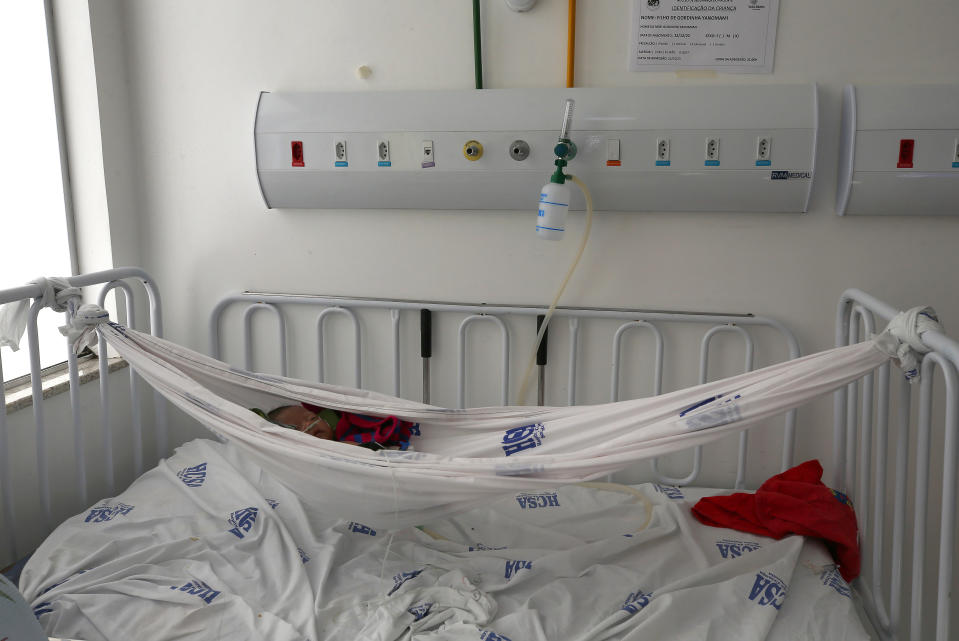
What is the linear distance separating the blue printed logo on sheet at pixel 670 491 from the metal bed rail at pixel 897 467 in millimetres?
470

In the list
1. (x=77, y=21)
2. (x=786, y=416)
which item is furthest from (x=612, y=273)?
(x=77, y=21)

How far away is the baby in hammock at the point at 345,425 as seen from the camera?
2.10 metres

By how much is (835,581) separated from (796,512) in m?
0.21

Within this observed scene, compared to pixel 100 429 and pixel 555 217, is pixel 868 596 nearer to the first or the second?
pixel 555 217

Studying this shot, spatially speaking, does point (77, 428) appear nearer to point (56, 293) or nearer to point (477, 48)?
Answer: point (56, 293)

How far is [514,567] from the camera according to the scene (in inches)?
74.9

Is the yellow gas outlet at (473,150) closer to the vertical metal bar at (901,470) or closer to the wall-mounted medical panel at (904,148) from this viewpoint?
the wall-mounted medical panel at (904,148)

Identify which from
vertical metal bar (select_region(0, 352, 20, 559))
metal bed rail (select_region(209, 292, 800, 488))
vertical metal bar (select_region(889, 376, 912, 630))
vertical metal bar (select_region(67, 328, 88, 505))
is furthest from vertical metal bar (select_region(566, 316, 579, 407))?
vertical metal bar (select_region(0, 352, 20, 559))

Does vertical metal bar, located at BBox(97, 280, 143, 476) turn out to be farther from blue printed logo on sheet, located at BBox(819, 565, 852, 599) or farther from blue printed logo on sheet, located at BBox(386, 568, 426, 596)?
blue printed logo on sheet, located at BBox(819, 565, 852, 599)

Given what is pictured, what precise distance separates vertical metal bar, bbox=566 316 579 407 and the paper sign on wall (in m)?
0.88


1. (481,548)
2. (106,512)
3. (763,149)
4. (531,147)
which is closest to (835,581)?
(481,548)

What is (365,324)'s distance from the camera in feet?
8.68

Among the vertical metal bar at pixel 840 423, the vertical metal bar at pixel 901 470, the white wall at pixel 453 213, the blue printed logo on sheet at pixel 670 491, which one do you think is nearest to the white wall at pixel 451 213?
the white wall at pixel 453 213

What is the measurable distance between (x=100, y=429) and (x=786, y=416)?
7.85 ft
